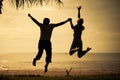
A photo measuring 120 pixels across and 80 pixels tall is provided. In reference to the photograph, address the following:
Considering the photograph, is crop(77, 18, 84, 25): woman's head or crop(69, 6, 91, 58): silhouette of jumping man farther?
crop(69, 6, 91, 58): silhouette of jumping man

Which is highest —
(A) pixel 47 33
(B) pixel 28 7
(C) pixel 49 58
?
(B) pixel 28 7

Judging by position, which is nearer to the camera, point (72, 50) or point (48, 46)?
point (48, 46)

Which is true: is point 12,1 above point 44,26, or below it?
above

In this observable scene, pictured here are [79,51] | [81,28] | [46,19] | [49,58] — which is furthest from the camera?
[79,51]

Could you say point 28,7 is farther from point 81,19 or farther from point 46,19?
point 81,19

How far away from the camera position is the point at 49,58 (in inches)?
570

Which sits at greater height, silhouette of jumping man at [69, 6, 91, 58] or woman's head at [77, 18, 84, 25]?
woman's head at [77, 18, 84, 25]

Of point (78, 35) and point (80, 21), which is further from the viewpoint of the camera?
point (78, 35)

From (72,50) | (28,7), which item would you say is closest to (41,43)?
(28,7)

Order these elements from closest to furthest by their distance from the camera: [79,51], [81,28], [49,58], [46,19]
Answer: [46,19] < [49,58] < [81,28] < [79,51]

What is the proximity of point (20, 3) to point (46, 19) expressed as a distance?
4.86 feet

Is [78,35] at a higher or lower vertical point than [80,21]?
lower

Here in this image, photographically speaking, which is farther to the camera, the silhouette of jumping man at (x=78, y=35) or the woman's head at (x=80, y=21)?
the silhouette of jumping man at (x=78, y=35)

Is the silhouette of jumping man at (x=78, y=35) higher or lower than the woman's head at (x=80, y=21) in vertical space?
lower
